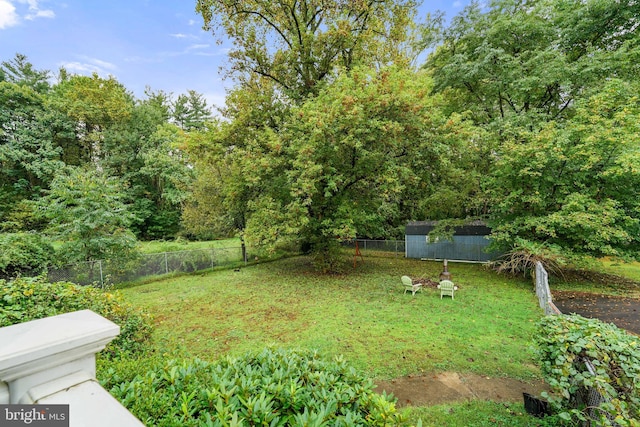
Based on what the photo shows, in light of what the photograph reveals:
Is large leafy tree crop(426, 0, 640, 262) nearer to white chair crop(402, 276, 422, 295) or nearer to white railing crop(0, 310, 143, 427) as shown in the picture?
white chair crop(402, 276, 422, 295)

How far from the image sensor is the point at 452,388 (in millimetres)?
4211

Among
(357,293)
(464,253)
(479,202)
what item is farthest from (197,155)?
(464,253)

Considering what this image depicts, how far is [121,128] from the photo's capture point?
2266 cm

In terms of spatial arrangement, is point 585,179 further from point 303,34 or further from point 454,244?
point 303,34

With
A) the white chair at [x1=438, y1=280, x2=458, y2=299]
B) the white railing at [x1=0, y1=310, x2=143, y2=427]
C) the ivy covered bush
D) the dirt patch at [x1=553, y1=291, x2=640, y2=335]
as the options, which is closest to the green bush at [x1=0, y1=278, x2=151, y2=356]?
the white railing at [x1=0, y1=310, x2=143, y2=427]

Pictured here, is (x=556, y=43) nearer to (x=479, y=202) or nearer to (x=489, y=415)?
(x=479, y=202)

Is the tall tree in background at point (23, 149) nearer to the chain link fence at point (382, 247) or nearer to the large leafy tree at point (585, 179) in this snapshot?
the chain link fence at point (382, 247)

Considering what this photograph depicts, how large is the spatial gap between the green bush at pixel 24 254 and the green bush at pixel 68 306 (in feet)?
17.4

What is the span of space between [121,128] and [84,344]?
1075 inches

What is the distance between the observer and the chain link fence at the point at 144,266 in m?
8.91

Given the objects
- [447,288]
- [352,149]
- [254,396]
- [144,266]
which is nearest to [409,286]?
[447,288]

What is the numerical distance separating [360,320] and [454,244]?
34.7 ft

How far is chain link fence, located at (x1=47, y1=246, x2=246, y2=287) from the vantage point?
891cm

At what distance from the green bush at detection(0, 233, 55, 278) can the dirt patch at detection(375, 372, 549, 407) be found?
31.2 feet
